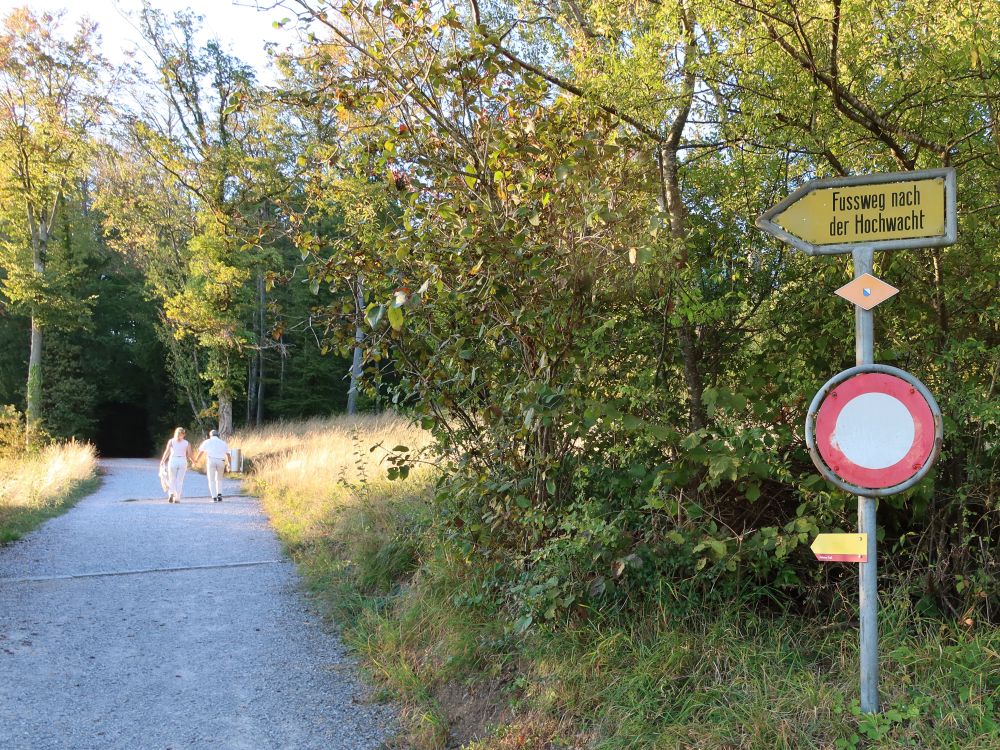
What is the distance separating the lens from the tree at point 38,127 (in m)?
23.0

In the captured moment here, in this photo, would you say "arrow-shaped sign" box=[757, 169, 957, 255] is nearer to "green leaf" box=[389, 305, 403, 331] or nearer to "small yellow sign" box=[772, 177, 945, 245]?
"small yellow sign" box=[772, 177, 945, 245]

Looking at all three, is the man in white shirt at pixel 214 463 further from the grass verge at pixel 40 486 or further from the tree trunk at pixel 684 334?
the tree trunk at pixel 684 334

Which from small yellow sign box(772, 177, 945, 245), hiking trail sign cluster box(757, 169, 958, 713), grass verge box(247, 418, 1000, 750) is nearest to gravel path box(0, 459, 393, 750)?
grass verge box(247, 418, 1000, 750)

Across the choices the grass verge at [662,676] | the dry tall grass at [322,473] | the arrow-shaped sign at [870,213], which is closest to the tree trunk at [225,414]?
the dry tall grass at [322,473]

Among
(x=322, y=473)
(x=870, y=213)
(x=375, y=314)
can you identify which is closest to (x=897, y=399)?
(x=870, y=213)

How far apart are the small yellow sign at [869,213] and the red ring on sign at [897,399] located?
1.95ft

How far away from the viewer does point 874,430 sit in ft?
9.62

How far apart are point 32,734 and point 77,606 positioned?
9.65ft

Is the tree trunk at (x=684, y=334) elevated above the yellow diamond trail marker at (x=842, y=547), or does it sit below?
above

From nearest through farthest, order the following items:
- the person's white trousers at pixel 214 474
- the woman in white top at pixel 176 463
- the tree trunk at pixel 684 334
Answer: the tree trunk at pixel 684 334 < the woman in white top at pixel 176 463 < the person's white trousers at pixel 214 474

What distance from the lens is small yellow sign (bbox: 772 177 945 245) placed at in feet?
9.84

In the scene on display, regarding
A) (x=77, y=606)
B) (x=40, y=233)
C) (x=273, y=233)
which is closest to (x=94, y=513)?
(x=77, y=606)

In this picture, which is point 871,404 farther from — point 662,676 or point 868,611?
point 662,676

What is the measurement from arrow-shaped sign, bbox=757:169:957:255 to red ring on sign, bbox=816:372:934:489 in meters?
0.55
